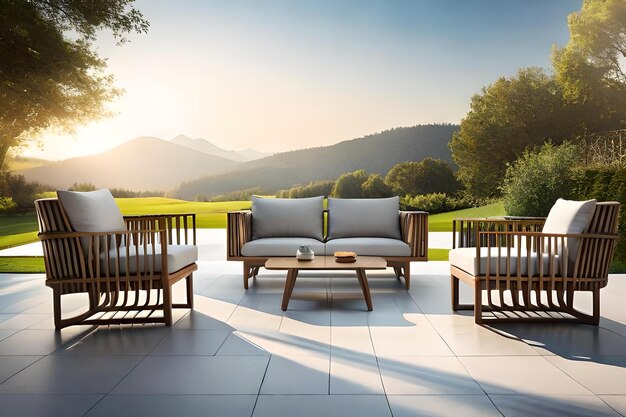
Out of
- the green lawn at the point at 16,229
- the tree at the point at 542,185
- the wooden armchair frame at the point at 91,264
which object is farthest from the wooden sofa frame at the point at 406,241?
the green lawn at the point at 16,229

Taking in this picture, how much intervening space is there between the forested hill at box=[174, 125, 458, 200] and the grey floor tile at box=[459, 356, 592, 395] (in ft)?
28.6

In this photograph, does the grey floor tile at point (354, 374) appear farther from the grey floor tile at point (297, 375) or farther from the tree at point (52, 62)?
the tree at point (52, 62)

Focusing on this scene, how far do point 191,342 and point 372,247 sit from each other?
7.10ft

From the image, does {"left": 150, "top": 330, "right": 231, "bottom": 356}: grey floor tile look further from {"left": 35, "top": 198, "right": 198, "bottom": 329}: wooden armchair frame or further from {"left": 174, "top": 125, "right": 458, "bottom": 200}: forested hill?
{"left": 174, "top": 125, "right": 458, "bottom": 200}: forested hill

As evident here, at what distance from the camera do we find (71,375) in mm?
2436

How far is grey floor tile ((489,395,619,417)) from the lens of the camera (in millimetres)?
1943

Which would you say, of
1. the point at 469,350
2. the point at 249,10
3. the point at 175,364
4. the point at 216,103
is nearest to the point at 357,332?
the point at 469,350

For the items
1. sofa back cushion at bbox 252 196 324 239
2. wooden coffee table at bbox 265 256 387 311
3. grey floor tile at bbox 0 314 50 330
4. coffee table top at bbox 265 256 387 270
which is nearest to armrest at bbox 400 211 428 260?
coffee table top at bbox 265 256 387 270

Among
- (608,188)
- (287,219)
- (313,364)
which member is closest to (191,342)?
(313,364)

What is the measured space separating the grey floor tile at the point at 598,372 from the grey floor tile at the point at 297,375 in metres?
1.19

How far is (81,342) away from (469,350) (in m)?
2.31

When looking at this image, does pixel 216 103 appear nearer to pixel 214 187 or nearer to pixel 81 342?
pixel 214 187

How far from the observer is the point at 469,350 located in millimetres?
2775

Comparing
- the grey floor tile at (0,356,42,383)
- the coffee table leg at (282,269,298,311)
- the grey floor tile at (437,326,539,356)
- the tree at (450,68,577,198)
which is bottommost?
the grey floor tile at (437,326,539,356)
